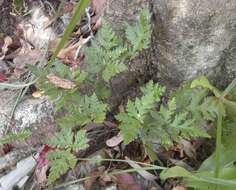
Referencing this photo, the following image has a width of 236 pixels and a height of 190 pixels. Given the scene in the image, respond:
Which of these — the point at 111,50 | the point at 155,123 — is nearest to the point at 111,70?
the point at 111,50

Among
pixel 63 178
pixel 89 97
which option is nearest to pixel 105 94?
pixel 89 97

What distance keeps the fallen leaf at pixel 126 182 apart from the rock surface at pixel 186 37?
429 mm

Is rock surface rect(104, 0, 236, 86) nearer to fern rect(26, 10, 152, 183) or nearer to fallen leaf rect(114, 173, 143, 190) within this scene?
fern rect(26, 10, 152, 183)

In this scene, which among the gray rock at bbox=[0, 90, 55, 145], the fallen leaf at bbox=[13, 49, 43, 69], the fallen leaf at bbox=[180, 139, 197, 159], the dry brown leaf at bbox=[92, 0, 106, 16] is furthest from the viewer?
the fallen leaf at bbox=[13, 49, 43, 69]

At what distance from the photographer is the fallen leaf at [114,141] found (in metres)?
1.69

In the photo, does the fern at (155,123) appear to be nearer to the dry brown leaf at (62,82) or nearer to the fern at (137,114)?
the fern at (137,114)

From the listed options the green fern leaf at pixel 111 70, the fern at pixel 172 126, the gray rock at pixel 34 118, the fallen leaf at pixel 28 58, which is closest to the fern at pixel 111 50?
the green fern leaf at pixel 111 70

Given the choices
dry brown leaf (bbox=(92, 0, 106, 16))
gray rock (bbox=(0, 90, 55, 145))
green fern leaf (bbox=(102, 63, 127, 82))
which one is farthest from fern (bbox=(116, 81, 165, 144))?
dry brown leaf (bbox=(92, 0, 106, 16))

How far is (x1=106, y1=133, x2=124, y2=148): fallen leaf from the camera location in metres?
1.69

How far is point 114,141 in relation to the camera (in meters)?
1.70

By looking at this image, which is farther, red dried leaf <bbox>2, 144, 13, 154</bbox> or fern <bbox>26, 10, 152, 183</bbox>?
red dried leaf <bbox>2, 144, 13, 154</bbox>

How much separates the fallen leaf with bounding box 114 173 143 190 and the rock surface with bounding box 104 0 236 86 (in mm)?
429

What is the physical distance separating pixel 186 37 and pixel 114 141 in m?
0.54

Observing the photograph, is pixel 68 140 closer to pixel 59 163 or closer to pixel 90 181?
pixel 59 163
